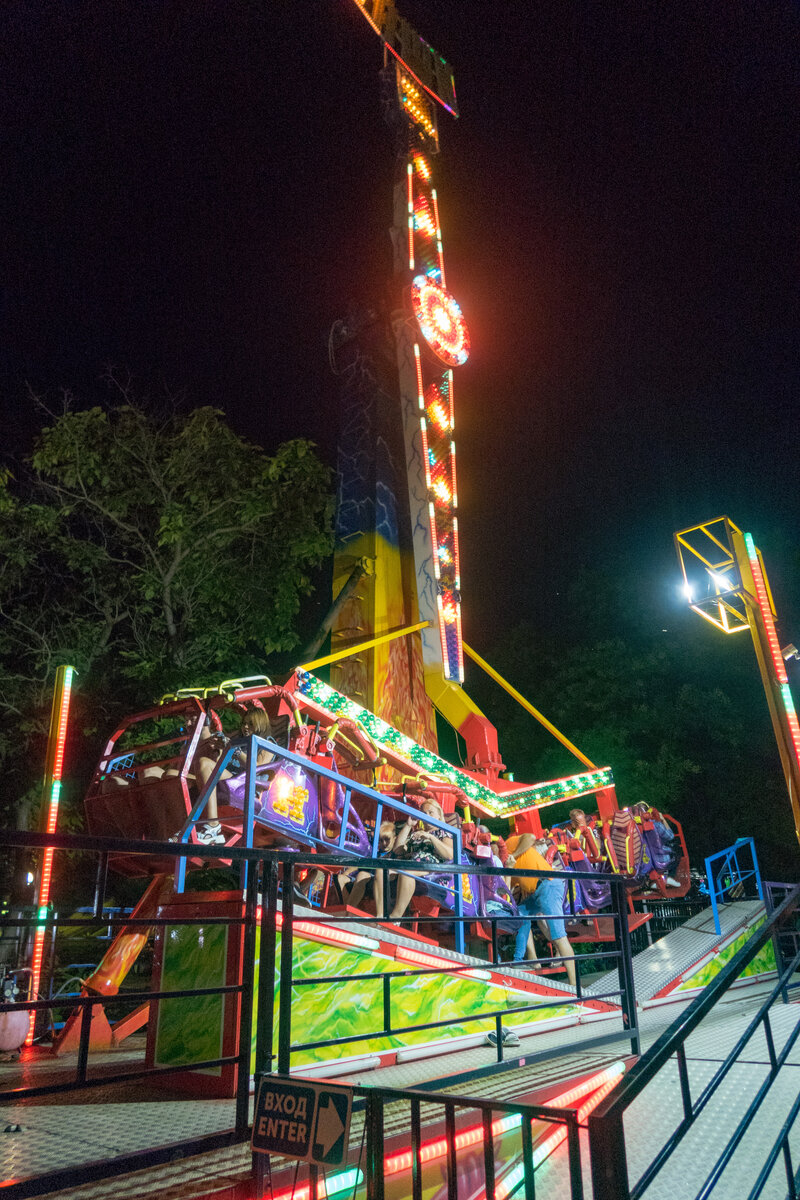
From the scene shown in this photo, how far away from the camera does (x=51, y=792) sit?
23.4 ft

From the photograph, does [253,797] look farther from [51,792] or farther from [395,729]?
[395,729]

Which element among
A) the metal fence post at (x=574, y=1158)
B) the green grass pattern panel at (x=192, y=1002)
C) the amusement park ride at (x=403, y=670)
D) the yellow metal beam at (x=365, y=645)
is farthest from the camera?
the yellow metal beam at (x=365, y=645)

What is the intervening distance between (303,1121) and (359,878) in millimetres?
4911

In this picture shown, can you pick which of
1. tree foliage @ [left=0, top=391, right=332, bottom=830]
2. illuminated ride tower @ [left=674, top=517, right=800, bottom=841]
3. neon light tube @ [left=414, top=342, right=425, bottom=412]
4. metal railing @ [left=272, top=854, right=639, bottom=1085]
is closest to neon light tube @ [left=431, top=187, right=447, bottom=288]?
neon light tube @ [left=414, top=342, right=425, bottom=412]

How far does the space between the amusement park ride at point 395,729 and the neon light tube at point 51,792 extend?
46 cm

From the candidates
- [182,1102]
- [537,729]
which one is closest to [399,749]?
[182,1102]

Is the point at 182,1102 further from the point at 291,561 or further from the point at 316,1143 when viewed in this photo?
the point at 291,561

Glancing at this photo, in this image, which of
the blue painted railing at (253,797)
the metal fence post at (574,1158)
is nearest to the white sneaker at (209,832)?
the blue painted railing at (253,797)

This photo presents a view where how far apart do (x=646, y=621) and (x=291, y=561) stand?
1606 centimetres

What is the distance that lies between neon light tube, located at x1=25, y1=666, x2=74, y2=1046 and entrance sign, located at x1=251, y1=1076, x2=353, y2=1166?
181 inches

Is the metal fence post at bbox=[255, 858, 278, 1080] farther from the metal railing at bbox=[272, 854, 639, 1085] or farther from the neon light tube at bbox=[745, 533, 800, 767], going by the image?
the neon light tube at bbox=[745, 533, 800, 767]

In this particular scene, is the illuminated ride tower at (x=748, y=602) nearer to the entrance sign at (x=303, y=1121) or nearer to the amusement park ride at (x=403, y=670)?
the amusement park ride at (x=403, y=670)

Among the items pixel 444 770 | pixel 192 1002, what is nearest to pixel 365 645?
pixel 444 770

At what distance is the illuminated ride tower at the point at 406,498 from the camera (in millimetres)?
12914
